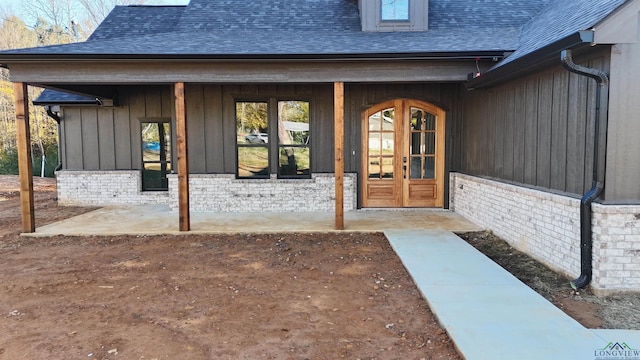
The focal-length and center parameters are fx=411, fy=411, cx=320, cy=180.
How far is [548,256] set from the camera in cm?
501

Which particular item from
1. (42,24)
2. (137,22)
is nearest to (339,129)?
(137,22)

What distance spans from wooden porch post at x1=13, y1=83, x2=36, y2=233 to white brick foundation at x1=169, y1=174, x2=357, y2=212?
257cm

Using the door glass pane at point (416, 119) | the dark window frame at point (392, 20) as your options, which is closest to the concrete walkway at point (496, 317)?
the door glass pane at point (416, 119)

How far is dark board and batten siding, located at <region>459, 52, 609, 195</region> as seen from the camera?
4.39 m

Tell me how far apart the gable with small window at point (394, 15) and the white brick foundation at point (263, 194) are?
10.8 ft

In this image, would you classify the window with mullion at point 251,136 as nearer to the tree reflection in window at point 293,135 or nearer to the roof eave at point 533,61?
the tree reflection in window at point 293,135

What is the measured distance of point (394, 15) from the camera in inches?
347

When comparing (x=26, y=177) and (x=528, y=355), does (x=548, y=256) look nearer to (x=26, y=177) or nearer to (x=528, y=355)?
(x=528, y=355)

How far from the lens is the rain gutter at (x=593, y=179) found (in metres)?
4.00

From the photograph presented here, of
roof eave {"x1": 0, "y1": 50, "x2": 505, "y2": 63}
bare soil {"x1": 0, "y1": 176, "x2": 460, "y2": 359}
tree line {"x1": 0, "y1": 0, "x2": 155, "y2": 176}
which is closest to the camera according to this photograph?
bare soil {"x1": 0, "y1": 176, "x2": 460, "y2": 359}

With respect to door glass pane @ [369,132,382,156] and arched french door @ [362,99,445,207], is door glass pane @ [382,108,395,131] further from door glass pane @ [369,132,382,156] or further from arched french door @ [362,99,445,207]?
door glass pane @ [369,132,382,156]

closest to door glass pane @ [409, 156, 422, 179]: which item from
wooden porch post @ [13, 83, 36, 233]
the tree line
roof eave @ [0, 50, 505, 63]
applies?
roof eave @ [0, 50, 505, 63]

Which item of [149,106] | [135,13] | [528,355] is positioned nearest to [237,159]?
[149,106]

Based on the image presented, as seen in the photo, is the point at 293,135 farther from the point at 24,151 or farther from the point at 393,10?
the point at 24,151
